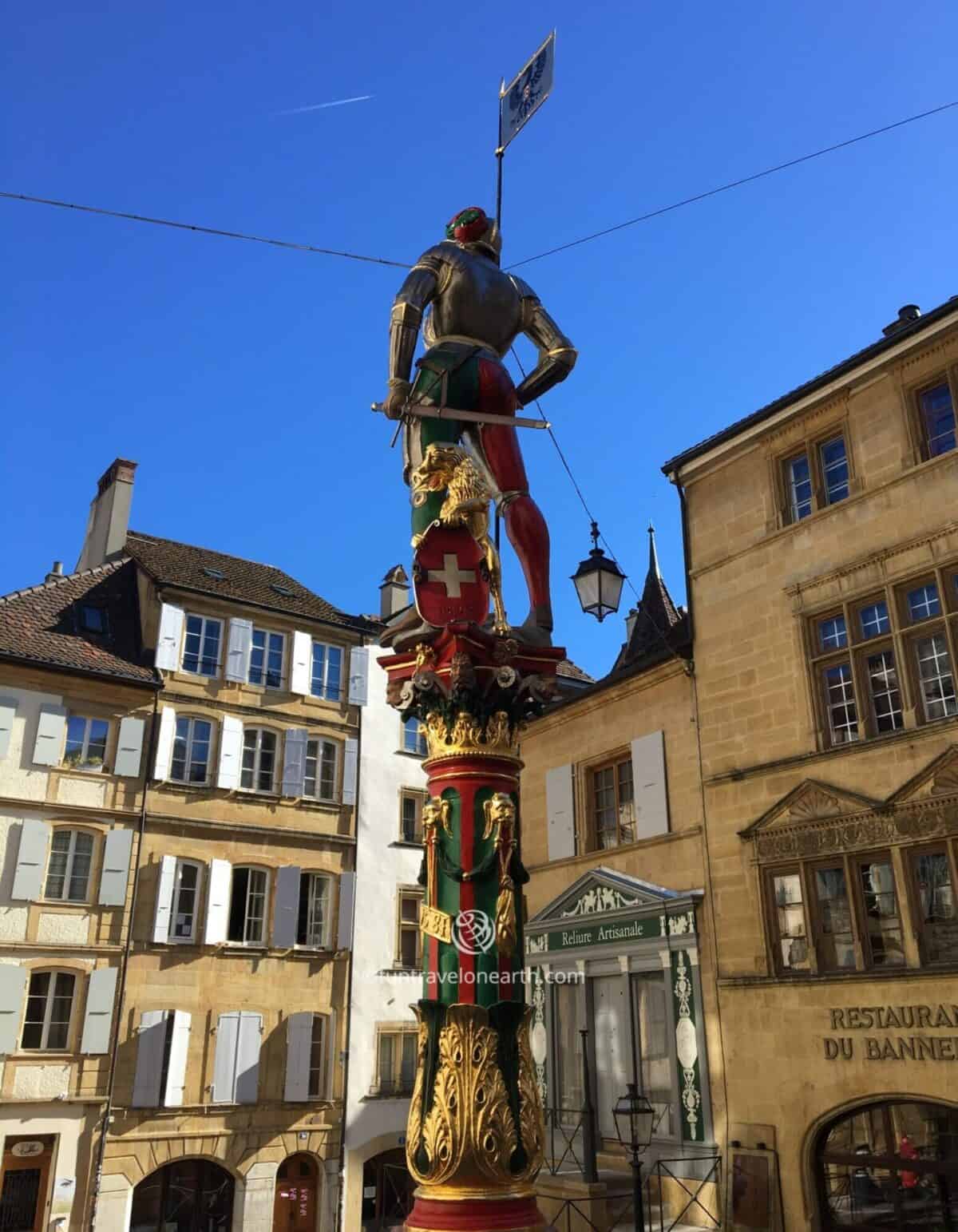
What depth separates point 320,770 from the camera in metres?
26.8

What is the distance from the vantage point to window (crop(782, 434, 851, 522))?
1570 centimetres

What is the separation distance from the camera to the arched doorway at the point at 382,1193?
79.7 feet

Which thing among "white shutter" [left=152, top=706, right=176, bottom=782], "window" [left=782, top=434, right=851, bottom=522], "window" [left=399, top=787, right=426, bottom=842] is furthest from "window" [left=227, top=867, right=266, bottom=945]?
"window" [left=782, top=434, right=851, bottom=522]

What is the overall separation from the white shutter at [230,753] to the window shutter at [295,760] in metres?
1.14

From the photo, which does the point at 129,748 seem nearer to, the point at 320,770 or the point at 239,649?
the point at 239,649

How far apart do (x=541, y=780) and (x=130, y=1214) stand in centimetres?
1170

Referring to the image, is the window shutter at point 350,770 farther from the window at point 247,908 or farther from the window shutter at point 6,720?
the window shutter at point 6,720

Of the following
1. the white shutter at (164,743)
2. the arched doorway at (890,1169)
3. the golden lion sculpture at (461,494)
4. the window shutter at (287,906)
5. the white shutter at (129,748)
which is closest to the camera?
the golden lion sculpture at (461,494)

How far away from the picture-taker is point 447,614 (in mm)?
6914

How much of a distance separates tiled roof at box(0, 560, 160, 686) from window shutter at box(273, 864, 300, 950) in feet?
16.8

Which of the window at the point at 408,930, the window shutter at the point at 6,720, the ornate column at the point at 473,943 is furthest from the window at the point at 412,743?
the ornate column at the point at 473,943

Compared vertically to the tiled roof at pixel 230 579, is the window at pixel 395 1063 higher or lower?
lower

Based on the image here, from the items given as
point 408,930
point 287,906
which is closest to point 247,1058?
point 287,906

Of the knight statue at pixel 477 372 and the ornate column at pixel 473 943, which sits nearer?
the ornate column at pixel 473 943
